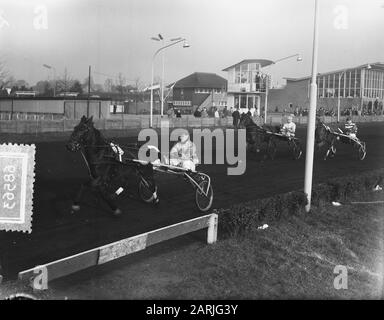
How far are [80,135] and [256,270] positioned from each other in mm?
3753

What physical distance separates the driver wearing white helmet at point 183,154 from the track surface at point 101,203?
940mm

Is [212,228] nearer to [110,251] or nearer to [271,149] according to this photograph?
[110,251]

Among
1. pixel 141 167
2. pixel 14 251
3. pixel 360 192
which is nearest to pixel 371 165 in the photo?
pixel 360 192

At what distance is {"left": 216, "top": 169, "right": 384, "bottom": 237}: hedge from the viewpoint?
313 inches

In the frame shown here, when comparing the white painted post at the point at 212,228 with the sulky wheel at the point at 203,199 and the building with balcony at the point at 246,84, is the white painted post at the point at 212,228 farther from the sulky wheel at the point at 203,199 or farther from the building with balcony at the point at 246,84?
the building with balcony at the point at 246,84

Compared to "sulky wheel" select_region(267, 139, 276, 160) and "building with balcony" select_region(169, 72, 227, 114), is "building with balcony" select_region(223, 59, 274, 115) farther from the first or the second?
"sulky wheel" select_region(267, 139, 276, 160)

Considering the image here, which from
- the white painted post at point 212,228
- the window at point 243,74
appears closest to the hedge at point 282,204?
the white painted post at point 212,228

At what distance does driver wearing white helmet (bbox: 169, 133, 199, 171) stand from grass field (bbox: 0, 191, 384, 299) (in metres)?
2.13

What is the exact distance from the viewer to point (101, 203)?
33.4ft

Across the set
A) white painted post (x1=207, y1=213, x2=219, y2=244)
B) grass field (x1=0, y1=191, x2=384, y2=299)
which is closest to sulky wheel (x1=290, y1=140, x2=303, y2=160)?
grass field (x1=0, y1=191, x2=384, y2=299)

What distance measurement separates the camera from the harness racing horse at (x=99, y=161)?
8.54 metres
